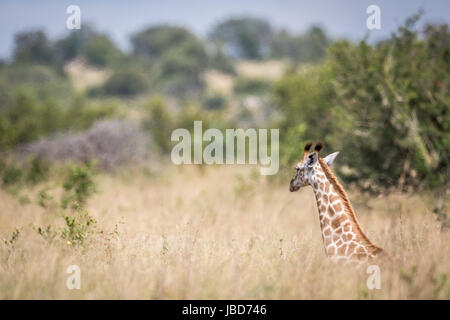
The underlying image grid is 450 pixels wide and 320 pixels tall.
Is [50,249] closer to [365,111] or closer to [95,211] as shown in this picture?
[95,211]

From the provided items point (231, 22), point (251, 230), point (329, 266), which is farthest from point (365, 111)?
point (231, 22)

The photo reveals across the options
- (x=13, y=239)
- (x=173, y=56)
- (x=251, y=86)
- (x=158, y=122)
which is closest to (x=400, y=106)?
(x=13, y=239)

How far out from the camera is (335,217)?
5.32 m

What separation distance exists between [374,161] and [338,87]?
6.26ft

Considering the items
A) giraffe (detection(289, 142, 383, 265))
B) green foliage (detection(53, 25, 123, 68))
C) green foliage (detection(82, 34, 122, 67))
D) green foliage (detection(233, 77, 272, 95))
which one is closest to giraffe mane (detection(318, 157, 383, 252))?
giraffe (detection(289, 142, 383, 265))

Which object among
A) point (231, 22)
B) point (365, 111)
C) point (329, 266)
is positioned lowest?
point (329, 266)

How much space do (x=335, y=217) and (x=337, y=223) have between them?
8cm

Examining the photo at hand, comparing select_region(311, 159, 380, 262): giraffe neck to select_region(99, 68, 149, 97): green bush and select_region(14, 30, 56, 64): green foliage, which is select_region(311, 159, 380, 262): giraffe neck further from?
select_region(14, 30, 56, 64): green foliage

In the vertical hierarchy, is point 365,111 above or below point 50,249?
above

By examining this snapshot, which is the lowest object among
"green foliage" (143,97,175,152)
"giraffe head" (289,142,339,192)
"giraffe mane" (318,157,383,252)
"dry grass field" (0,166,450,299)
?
"dry grass field" (0,166,450,299)

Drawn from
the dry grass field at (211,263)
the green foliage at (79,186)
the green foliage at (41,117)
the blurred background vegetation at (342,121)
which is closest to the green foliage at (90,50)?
the blurred background vegetation at (342,121)

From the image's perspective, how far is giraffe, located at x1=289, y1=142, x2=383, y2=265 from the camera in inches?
196

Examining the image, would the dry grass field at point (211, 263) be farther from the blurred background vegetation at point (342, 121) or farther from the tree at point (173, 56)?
the tree at point (173, 56)

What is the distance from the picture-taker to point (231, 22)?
83.8 meters
